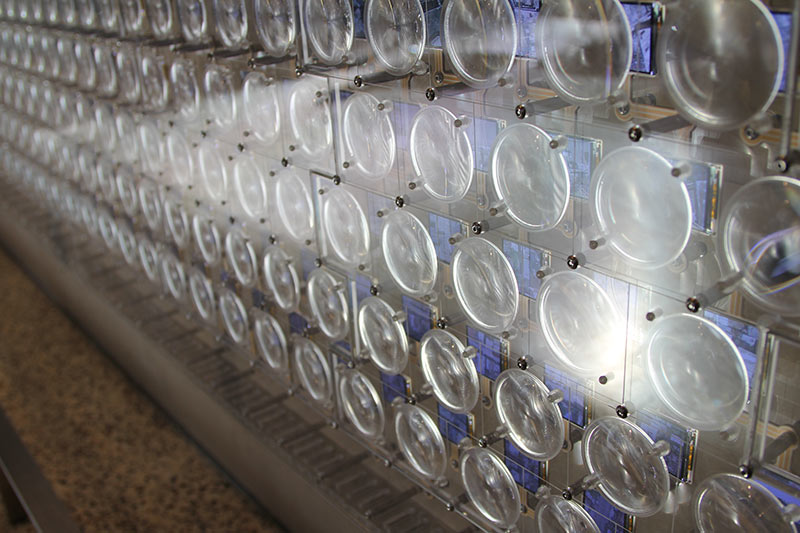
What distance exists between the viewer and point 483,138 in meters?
0.97

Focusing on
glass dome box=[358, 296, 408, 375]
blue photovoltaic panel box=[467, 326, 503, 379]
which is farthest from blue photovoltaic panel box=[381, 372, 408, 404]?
blue photovoltaic panel box=[467, 326, 503, 379]

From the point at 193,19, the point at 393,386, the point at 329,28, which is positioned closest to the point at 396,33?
the point at 329,28

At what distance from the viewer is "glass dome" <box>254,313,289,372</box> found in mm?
1724

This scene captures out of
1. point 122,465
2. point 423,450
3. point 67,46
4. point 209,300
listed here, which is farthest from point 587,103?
point 67,46

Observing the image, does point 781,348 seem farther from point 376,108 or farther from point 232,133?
point 232,133

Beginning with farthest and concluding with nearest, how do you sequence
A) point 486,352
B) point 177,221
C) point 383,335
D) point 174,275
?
1. point 174,275
2. point 177,221
3. point 383,335
4. point 486,352

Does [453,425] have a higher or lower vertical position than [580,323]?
lower

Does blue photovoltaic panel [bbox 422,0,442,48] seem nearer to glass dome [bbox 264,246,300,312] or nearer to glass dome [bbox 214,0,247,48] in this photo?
glass dome [bbox 214,0,247,48]

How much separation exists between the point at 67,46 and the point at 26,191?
1114 mm

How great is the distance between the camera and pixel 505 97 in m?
0.92

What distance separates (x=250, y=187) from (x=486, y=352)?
73cm

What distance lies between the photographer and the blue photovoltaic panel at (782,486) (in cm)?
74

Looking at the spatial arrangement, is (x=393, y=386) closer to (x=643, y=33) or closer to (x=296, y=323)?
(x=296, y=323)

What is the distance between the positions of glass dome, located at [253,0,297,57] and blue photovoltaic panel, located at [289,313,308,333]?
1.79 feet
